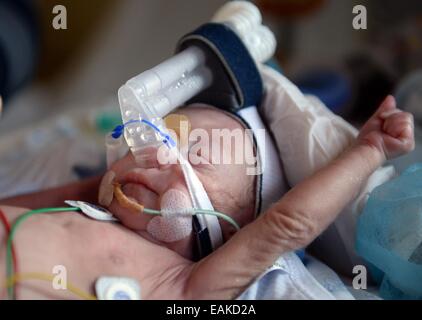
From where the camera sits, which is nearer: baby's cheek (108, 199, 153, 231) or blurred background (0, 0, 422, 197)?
baby's cheek (108, 199, 153, 231)

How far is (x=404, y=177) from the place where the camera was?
977 mm

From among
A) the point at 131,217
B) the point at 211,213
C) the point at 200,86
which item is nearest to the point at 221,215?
the point at 211,213

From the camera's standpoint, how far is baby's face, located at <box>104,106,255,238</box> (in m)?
0.94

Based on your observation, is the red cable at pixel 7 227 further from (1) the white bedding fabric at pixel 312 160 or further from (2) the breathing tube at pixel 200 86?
(1) the white bedding fabric at pixel 312 160

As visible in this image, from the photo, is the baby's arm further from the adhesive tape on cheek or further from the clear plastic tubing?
the clear plastic tubing

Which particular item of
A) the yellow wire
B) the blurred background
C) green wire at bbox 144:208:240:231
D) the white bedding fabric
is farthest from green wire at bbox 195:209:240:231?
the blurred background

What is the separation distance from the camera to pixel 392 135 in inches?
38.2

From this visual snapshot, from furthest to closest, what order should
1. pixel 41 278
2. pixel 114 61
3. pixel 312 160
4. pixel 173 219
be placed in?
pixel 114 61 < pixel 312 160 < pixel 173 219 < pixel 41 278

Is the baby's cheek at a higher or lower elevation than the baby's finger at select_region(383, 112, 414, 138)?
lower

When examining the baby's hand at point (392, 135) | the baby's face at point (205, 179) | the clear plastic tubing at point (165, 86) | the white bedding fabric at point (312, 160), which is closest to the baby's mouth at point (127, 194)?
the baby's face at point (205, 179)

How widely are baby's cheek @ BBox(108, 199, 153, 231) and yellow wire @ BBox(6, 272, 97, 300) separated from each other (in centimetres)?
16

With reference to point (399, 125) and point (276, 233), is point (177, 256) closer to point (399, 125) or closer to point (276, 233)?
point (276, 233)

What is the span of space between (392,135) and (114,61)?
1280 millimetres
